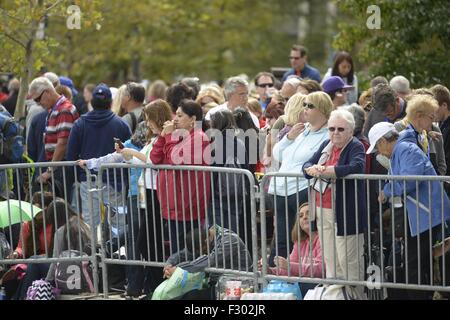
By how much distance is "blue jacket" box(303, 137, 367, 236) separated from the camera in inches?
393

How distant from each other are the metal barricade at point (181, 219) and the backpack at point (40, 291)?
563mm

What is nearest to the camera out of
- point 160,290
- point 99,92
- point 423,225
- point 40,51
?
point 423,225

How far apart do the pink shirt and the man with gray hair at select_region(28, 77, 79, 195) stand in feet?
12.3

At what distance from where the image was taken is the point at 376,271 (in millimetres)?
9992

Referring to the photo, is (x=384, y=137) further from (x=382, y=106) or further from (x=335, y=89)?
(x=335, y=89)

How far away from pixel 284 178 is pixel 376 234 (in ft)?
2.96

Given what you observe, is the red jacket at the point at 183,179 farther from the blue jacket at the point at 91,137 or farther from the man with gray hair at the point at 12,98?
the man with gray hair at the point at 12,98

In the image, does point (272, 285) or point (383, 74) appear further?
point (383, 74)

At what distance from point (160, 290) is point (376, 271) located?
1.87 m

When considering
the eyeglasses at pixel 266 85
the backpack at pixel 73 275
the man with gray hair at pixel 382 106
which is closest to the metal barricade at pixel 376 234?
the man with gray hair at pixel 382 106

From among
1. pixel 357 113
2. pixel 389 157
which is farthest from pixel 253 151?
pixel 389 157

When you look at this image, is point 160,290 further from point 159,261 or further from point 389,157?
point 389,157

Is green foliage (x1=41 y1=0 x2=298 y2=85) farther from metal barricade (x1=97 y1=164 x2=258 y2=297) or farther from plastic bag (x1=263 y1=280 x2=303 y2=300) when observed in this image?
plastic bag (x1=263 y1=280 x2=303 y2=300)

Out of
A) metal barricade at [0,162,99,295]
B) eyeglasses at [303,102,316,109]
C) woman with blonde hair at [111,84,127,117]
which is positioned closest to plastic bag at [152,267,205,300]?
metal barricade at [0,162,99,295]
